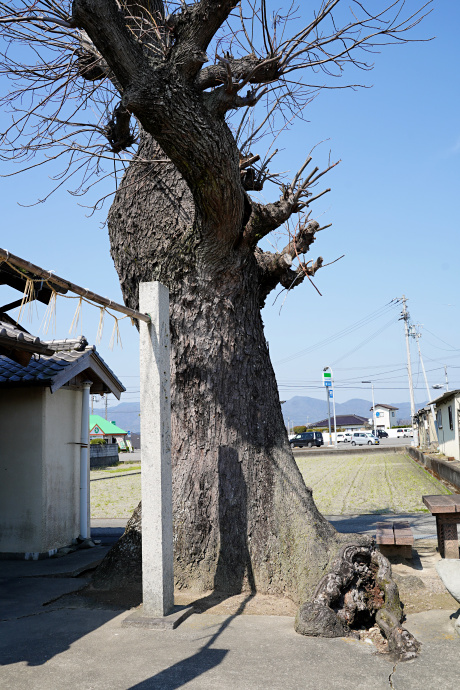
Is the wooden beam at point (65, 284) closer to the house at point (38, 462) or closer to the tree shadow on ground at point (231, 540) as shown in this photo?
the tree shadow on ground at point (231, 540)

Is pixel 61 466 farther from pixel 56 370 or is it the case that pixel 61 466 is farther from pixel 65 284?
pixel 65 284

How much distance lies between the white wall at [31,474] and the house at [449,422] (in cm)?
1488

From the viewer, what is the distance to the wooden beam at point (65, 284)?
3.92 meters

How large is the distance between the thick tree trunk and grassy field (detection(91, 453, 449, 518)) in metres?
7.48

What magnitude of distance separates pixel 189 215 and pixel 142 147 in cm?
146

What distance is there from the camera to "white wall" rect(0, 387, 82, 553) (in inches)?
359

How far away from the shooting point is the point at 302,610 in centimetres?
512

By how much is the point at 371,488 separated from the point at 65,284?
15.8 metres

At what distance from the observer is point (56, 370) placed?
9383 millimetres

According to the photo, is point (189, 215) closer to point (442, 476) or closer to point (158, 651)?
point (158, 651)

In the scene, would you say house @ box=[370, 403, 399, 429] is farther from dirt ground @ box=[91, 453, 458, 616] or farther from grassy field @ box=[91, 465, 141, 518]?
grassy field @ box=[91, 465, 141, 518]

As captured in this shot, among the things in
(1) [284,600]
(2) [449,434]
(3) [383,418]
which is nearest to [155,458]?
(1) [284,600]

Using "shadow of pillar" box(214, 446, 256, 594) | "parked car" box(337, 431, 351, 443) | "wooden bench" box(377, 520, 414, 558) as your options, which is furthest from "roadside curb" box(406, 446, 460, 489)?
"parked car" box(337, 431, 351, 443)

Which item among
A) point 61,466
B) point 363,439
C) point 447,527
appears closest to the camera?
point 447,527
